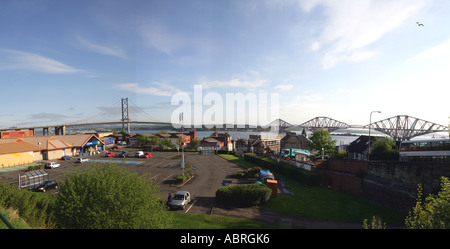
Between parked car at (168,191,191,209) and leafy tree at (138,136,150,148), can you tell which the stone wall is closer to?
parked car at (168,191,191,209)

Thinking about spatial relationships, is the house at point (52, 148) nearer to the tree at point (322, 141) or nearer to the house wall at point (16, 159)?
the house wall at point (16, 159)

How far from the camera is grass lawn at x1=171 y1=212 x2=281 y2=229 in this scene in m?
16.6

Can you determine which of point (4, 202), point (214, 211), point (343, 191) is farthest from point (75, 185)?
point (343, 191)

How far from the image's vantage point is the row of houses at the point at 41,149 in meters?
40.6

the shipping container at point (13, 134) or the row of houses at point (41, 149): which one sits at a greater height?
the shipping container at point (13, 134)

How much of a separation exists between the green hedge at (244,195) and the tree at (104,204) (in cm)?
1115

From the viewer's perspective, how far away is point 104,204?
1070 cm

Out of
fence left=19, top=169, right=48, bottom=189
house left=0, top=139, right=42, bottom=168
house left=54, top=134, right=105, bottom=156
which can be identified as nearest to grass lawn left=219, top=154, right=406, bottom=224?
fence left=19, top=169, right=48, bottom=189

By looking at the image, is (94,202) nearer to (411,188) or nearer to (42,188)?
(42,188)

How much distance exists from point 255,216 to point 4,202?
18358mm

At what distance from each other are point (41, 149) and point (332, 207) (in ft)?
189

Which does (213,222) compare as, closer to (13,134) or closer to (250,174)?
(250,174)

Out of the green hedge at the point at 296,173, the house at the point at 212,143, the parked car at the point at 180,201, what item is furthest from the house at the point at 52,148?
the green hedge at the point at 296,173

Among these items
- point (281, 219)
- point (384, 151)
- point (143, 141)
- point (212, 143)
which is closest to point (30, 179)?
point (281, 219)
